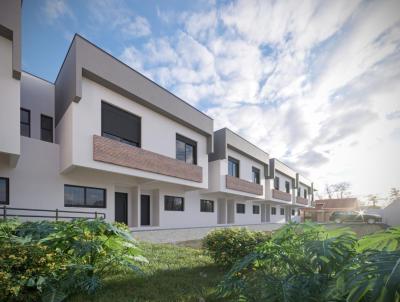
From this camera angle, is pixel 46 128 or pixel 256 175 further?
pixel 256 175

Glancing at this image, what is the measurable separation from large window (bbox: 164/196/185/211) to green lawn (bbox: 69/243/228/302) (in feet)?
→ 32.6

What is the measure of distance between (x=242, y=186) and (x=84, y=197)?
540 inches

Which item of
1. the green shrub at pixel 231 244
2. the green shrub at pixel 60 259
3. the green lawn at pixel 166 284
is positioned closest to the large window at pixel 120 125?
the green lawn at pixel 166 284

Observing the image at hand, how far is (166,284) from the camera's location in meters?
4.46

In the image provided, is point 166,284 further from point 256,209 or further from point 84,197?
point 256,209

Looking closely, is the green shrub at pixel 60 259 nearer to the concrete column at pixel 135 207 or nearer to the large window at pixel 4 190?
the large window at pixel 4 190

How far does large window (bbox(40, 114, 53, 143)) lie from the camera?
12.2 meters

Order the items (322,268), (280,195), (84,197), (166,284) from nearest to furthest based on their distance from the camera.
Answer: (322,268)
(166,284)
(84,197)
(280,195)

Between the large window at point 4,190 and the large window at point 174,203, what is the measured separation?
8448mm

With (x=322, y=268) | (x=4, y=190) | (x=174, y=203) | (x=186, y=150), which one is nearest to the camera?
(x=322, y=268)

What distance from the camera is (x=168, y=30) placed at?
25.7 ft

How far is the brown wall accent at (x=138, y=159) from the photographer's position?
35.5 feet

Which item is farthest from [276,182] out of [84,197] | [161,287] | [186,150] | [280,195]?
[161,287]

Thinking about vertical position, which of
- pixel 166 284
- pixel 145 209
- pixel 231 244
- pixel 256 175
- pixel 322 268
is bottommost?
pixel 145 209
